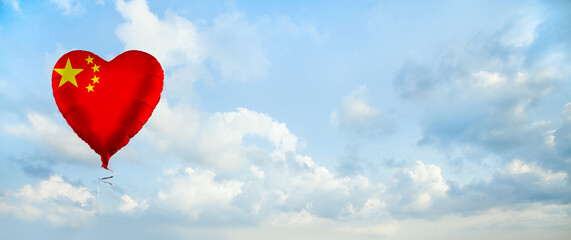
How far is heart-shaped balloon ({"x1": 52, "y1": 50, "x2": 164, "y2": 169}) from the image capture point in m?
19.7

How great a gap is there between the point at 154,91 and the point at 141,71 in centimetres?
135

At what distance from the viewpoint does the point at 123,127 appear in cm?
2002

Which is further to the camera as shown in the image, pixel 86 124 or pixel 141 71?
pixel 141 71

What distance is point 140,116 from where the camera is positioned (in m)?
20.6

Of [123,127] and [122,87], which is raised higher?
[122,87]

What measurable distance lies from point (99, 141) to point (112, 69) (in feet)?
13.9

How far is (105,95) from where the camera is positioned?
19984mm

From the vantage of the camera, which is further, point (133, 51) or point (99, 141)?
point (133, 51)

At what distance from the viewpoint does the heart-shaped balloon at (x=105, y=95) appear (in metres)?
19.7

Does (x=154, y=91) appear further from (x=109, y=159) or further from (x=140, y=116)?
(x=109, y=159)

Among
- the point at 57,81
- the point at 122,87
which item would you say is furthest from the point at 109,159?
the point at 57,81

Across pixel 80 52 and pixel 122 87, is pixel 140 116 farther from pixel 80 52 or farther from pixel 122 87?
pixel 80 52

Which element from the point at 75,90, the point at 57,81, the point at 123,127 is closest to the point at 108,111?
the point at 123,127

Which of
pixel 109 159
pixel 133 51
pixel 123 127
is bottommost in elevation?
pixel 109 159
